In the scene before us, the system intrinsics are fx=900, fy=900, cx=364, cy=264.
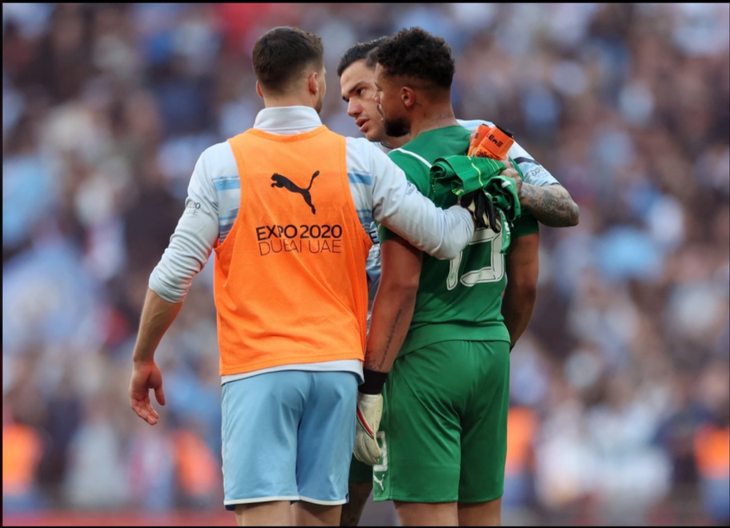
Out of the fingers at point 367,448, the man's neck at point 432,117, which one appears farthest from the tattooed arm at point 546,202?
the fingers at point 367,448

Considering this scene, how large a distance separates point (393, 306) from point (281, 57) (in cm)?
83

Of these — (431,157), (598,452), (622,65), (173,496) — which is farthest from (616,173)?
(431,157)

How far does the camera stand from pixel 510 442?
277 inches

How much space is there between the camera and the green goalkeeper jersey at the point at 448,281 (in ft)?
9.32

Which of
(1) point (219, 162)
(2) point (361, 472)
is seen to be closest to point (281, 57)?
(1) point (219, 162)

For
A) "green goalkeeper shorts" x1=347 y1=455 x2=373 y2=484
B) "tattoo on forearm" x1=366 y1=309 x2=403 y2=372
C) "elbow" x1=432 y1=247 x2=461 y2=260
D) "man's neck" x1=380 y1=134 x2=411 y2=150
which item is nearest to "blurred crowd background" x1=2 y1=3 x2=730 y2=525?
"green goalkeeper shorts" x1=347 y1=455 x2=373 y2=484

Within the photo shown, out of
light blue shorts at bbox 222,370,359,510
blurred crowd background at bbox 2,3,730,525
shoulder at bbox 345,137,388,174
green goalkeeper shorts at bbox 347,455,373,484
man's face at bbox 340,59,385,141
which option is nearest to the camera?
light blue shorts at bbox 222,370,359,510

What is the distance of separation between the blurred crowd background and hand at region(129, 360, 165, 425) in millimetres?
3784

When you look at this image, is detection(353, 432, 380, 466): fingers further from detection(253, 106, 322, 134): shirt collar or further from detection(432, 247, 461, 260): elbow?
detection(253, 106, 322, 134): shirt collar

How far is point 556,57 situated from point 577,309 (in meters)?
2.41

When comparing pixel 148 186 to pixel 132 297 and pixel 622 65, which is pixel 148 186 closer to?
pixel 132 297

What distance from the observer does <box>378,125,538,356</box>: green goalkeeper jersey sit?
112 inches

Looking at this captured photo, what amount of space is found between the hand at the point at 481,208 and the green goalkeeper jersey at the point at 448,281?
0.07 meters

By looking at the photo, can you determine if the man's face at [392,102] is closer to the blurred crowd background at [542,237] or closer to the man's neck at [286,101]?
the man's neck at [286,101]
